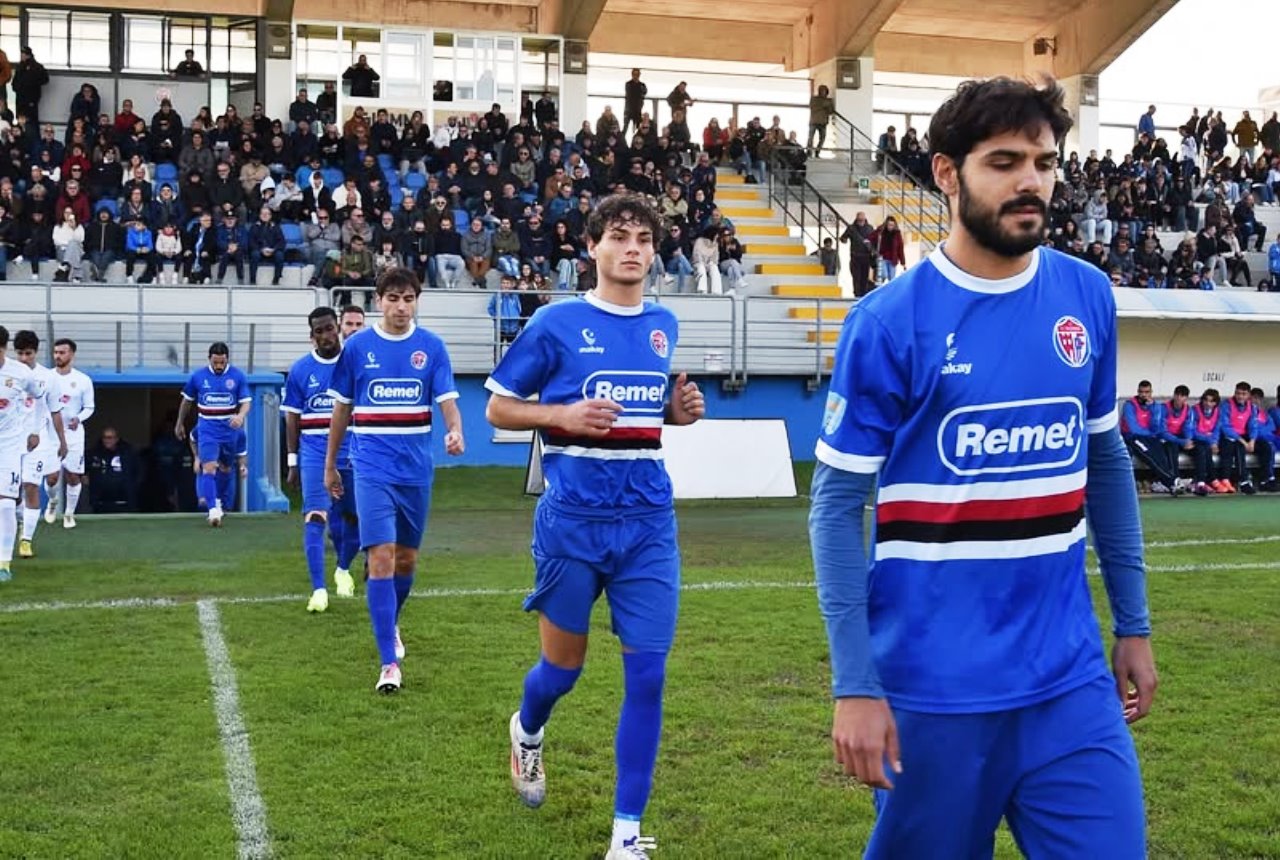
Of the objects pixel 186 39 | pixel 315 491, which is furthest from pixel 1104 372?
pixel 186 39

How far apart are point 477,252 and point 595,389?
805 inches

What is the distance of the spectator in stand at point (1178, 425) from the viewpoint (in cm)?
2225

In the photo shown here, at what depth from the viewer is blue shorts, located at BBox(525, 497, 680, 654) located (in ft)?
18.2

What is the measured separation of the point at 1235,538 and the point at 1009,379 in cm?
1355

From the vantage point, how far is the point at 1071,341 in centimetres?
326

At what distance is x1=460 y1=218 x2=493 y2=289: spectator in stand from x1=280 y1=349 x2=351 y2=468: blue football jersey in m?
13.9

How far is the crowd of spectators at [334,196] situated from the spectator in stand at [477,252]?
0.09ft

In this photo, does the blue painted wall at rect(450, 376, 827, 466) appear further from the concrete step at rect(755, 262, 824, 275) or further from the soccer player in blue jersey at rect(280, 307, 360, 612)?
the soccer player in blue jersey at rect(280, 307, 360, 612)

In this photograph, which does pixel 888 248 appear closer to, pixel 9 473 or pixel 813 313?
pixel 813 313

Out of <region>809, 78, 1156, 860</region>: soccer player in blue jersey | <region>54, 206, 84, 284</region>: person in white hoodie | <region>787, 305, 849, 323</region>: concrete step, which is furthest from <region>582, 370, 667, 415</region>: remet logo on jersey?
<region>787, 305, 849, 323</region>: concrete step

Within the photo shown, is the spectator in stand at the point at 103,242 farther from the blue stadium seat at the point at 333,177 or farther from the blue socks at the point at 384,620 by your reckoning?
the blue socks at the point at 384,620

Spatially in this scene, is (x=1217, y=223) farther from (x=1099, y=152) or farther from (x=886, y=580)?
(x=886, y=580)

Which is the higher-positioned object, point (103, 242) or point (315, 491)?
point (103, 242)

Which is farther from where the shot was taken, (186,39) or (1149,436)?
(186,39)
